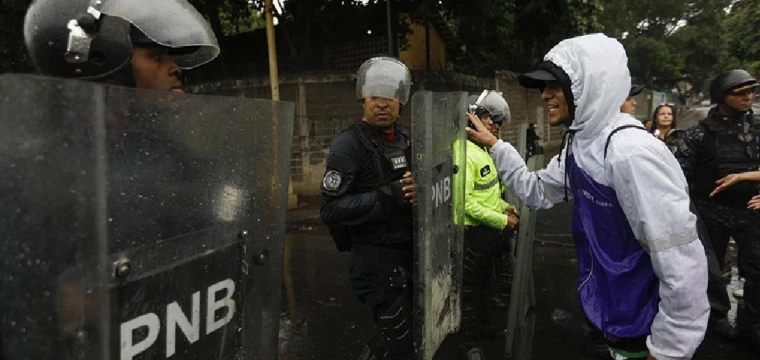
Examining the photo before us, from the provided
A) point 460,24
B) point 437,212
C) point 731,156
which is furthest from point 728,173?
point 460,24

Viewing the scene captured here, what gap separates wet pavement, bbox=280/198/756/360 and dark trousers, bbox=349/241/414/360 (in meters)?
1.17

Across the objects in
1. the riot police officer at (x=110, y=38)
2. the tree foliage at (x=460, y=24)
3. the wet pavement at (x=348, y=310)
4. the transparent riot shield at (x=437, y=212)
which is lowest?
the wet pavement at (x=348, y=310)

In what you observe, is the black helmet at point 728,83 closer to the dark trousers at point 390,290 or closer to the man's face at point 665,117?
the man's face at point 665,117

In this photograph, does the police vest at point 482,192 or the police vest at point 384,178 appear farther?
the police vest at point 482,192

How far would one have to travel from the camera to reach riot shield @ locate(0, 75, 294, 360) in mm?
763

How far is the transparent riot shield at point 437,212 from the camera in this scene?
6.05 ft

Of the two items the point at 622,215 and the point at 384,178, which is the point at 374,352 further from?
the point at 622,215

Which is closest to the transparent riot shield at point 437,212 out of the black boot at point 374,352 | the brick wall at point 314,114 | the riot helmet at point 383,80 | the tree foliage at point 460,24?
the riot helmet at point 383,80

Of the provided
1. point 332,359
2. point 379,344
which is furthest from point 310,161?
point 379,344

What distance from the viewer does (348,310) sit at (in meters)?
4.09

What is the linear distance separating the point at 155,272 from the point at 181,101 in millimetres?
337

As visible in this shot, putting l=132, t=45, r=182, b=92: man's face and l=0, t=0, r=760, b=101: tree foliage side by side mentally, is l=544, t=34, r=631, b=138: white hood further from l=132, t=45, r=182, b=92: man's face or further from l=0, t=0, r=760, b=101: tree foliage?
l=0, t=0, r=760, b=101: tree foliage

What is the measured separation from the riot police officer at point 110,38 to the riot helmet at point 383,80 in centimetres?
112

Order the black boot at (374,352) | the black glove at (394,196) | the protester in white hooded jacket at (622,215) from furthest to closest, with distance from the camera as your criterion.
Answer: the black boot at (374,352) → the black glove at (394,196) → the protester in white hooded jacket at (622,215)
